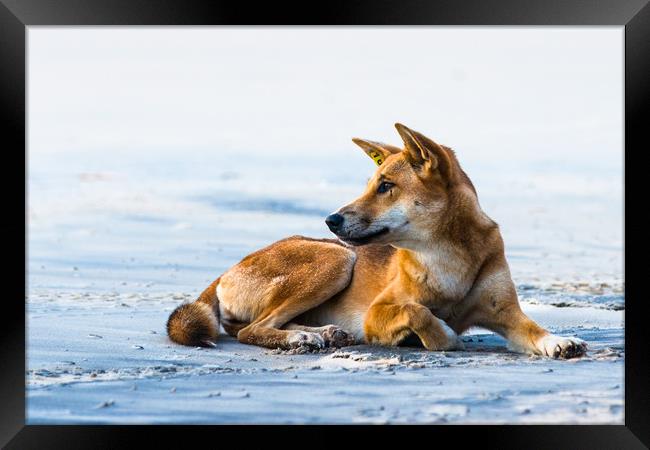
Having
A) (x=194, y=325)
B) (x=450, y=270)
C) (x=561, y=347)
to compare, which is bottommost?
(x=561, y=347)

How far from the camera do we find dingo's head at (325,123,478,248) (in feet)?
23.3

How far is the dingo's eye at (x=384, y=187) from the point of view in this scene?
23.6ft

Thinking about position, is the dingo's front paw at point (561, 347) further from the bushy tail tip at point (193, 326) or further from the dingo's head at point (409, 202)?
the bushy tail tip at point (193, 326)

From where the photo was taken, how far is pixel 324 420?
19.3 feet

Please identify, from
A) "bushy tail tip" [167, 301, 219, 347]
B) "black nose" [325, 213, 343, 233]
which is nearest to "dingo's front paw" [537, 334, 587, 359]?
"black nose" [325, 213, 343, 233]

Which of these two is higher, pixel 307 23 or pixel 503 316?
pixel 307 23

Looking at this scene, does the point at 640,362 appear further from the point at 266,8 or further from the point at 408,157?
the point at 266,8

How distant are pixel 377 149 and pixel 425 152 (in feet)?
1.87

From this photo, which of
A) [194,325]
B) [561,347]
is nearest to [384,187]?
[561,347]

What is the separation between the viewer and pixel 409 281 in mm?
7332

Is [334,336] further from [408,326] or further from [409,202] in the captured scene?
[409,202]

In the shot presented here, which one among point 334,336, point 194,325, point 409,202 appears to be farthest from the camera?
point 194,325

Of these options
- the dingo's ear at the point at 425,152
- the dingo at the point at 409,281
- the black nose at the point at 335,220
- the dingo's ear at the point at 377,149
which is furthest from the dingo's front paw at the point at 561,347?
the dingo's ear at the point at 377,149

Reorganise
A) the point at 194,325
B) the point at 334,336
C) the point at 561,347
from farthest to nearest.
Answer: the point at 194,325, the point at 334,336, the point at 561,347
